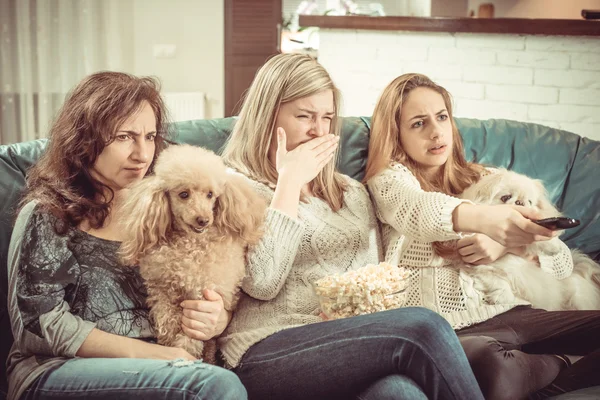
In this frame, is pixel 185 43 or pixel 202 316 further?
pixel 185 43

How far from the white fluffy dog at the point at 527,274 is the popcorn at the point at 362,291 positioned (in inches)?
18.2

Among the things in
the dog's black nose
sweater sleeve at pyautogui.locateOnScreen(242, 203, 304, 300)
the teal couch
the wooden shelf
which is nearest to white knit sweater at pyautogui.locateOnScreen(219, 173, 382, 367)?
sweater sleeve at pyautogui.locateOnScreen(242, 203, 304, 300)

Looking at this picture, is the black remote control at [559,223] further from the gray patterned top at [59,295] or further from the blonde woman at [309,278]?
the gray patterned top at [59,295]

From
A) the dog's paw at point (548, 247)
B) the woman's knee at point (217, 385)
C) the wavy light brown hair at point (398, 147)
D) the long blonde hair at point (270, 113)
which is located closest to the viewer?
the woman's knee at point (217, 385)

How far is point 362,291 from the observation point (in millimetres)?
1608

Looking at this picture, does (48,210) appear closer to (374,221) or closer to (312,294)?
(312,294)

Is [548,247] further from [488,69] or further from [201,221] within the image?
[488,69]

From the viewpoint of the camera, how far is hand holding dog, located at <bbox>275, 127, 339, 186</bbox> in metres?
1.80

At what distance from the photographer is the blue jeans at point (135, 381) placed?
4.27ft

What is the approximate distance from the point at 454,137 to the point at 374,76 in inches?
68.9

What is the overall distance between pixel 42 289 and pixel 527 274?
1.38m

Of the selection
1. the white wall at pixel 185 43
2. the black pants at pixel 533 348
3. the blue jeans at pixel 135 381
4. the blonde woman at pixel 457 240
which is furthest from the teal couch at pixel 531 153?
the white wall at pixel 185 43

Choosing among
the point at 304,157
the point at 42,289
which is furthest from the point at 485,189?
the point at 42,289

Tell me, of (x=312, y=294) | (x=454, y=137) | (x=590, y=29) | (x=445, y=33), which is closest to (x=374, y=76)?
(x=445, y=33)
